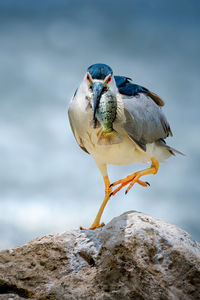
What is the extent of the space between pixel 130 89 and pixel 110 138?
91cm

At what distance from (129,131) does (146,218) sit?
1.25 meters

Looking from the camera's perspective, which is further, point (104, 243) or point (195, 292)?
point (104, 243)

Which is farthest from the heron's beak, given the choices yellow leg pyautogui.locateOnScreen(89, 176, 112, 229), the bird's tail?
yellow leg pyautogui.locateOnScreen(89, 176, 112, 229)

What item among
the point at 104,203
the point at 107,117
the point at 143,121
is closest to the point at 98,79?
the point at 107,117

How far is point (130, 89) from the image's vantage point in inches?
240

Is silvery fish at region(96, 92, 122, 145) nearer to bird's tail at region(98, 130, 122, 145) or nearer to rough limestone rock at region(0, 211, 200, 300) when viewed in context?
bird's tail at region(98, 130, 122, 145)

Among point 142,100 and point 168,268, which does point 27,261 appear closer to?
point 168,268

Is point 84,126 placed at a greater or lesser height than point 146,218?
greater

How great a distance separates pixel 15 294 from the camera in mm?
4500

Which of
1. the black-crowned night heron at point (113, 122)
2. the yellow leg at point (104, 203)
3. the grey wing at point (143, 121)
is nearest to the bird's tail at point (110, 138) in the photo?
the black-crowned night heron at point (113, 122)

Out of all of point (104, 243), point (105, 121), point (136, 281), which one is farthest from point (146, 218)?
point (105, 121)

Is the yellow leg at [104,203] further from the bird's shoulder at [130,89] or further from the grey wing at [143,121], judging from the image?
the bird's shoulder at [130,89]

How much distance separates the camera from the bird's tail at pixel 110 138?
565 centimetres

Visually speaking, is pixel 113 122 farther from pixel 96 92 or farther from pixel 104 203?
pixel 104 203
